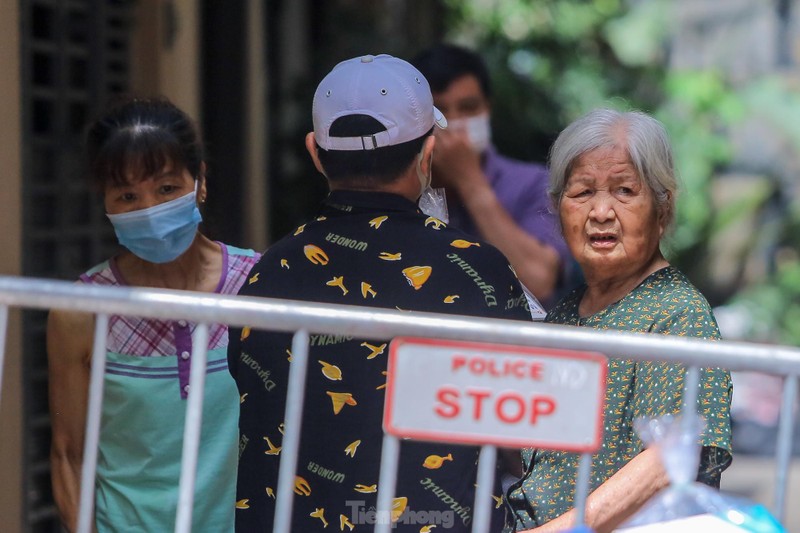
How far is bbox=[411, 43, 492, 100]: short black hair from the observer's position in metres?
3.86

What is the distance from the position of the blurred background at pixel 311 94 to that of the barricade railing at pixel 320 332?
0.80 metres

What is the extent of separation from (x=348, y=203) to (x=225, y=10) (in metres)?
4.00

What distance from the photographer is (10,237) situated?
367cm

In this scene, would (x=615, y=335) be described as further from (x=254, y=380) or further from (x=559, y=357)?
(x=254, y=380)

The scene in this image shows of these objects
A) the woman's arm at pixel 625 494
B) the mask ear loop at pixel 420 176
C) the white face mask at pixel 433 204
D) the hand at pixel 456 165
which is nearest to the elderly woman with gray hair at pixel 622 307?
the woman's arm at pixel 625 494

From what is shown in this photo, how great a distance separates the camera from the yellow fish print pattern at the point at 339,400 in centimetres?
216

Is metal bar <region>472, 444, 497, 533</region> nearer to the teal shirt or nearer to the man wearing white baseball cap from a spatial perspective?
the man wearing white baseball cap

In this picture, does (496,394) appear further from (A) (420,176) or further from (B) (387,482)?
(A) (420,176)

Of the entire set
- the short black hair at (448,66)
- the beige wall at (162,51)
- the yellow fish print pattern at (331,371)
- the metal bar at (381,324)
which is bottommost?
the yellow fish print pattern at (331,371)

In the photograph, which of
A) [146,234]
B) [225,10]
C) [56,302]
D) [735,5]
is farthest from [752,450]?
[56,302]

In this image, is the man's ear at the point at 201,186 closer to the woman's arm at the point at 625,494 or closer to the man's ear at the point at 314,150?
the man's ear at the point at 314,150

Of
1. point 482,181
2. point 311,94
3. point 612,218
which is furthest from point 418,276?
point 311,94

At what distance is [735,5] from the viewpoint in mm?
12180

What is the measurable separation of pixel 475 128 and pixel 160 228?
145 cm
